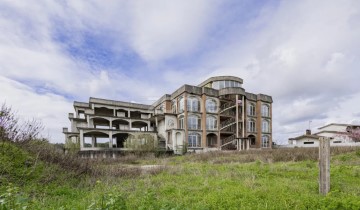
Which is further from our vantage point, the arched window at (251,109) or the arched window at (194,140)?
the arched window at (251,109)

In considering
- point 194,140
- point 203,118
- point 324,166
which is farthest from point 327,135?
point 324,166

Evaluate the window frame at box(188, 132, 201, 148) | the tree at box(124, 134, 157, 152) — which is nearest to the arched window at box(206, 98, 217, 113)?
the window frame at box(188, 132, 201, 148)

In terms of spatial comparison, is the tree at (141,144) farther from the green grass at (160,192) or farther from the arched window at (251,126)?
the arched window at (251,126)

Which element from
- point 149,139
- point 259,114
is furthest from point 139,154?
point 259,114

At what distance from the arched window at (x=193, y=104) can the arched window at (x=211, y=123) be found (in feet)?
8.22

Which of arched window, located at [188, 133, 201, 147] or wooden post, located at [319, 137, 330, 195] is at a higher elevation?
wooden post, located at [319, 137, 330, 195]

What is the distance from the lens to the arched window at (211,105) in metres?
32.8

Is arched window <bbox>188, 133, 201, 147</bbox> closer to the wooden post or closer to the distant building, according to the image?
the distant building

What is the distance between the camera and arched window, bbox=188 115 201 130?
103ft

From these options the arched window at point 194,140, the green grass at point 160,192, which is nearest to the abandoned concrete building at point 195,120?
the arched window at point 194,140

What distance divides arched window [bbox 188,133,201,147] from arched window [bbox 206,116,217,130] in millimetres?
2221

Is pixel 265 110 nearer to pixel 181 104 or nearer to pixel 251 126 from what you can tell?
pixel 251 126

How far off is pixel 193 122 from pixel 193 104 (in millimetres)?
2842

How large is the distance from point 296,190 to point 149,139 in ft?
66.4
